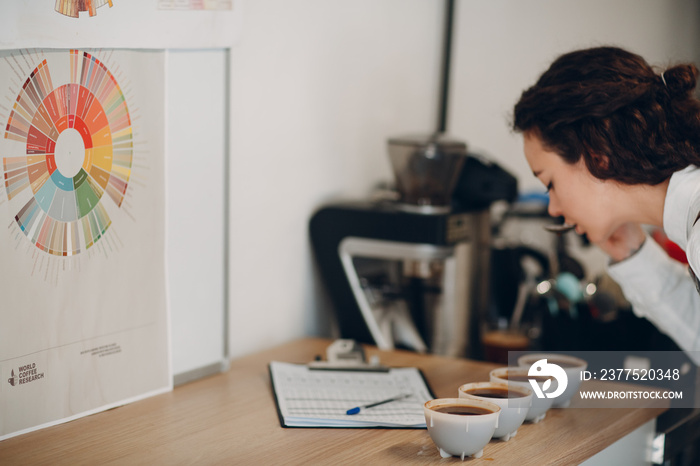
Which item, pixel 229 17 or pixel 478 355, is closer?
pixel 229 17

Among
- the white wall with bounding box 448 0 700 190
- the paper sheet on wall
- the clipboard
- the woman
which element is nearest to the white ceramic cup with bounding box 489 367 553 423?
the clipboard

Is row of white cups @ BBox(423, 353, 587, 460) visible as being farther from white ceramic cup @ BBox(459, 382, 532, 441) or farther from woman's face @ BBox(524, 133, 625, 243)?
woman's face @ BBox(524, 133, 625, 243)

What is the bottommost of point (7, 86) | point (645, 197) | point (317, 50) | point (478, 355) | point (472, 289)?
point (478, 355)

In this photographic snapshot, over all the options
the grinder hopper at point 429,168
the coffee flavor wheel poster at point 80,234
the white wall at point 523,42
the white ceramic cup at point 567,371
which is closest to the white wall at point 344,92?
the white wall at point 523,42

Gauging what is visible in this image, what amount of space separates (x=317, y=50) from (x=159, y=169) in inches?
21.9

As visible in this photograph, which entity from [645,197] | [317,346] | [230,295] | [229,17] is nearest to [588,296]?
[645,197]

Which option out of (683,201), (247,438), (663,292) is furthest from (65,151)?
(663,292)

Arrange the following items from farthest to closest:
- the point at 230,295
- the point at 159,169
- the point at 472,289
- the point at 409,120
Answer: the point at 409,120 < the point at 472,289 < the point at 230,295 < the point at 159,169

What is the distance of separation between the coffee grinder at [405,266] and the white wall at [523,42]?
0.31 m

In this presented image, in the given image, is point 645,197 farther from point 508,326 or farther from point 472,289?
point 508,326

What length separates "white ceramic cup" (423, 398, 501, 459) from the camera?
2.84 ft

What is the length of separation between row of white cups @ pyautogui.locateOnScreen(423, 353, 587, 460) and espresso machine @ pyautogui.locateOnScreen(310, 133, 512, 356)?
0.38 meters

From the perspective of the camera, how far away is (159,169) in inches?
43.4

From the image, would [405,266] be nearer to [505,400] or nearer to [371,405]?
[371,405]
